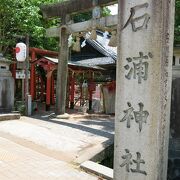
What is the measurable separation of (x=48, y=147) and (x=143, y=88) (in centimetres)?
422

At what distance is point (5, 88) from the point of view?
13.4m

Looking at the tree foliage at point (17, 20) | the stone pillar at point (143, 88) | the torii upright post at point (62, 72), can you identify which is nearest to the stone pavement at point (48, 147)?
the torii upright post at point (62, 72)

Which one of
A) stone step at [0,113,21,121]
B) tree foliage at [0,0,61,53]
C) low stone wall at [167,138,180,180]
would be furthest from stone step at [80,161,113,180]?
tree foliage at [0,0,61,53]

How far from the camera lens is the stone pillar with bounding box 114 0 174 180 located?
4816mm

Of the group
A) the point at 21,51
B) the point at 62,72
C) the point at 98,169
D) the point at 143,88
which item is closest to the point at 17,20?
the point at 21,51

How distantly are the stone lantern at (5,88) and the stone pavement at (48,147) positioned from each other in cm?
144

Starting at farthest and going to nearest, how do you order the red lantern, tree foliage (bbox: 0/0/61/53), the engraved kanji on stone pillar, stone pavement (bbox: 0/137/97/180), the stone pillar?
tree foliage (bbox: 0/0/61/53) < the red lantern < stone pavement (bbox: 0/137/97/180) < the engraved kanji on stone pillar < the stone pillar

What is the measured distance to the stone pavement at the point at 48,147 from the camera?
6521 millimetres

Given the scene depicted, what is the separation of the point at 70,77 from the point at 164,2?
13620mm

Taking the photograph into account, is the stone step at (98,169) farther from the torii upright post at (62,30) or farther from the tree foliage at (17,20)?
the tree foliage at (17,20)

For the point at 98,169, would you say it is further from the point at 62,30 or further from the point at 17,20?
the point at 17,20

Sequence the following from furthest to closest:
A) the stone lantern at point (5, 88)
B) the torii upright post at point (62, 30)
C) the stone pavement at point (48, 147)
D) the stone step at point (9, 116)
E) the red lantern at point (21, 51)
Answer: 1. the red lantern at point (21, 51)
2. the stone lantern at point (5, 88)
3. the torii upright post at point (62, 30)
4. the stone step at point (9, 116)
5. the stone pavement at point (48, 147)

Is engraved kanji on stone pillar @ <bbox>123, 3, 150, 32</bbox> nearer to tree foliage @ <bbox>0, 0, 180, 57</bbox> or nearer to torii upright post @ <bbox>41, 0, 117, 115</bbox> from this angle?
torii upright post @ <bbox>41, 0, 117, 115</bbox>

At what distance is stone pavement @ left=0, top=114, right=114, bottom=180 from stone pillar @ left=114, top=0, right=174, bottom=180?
1656 mm
